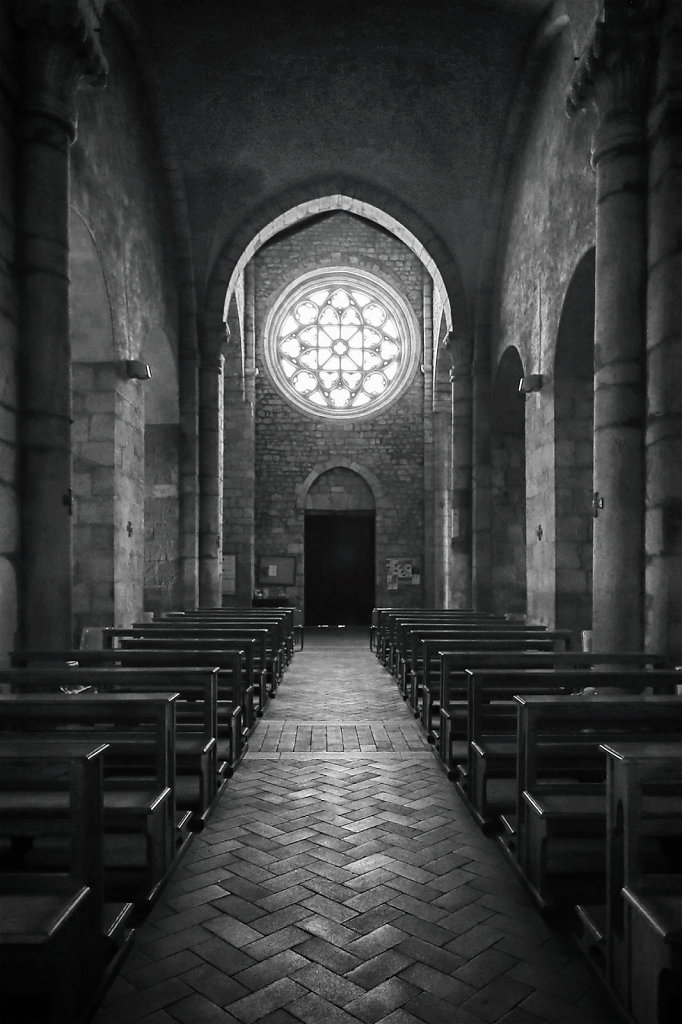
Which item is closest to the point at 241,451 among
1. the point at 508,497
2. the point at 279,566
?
the point at 279,566

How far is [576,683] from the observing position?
3.77 metres

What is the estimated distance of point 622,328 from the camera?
19.2 feet

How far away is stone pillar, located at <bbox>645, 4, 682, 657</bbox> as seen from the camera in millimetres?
5430

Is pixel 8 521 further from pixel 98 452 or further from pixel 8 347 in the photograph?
pixel 98 452

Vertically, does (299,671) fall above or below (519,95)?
below

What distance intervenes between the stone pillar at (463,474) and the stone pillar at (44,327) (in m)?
7.47

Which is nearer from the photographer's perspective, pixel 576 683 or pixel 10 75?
pixel 576 683

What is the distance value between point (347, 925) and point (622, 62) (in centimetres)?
601

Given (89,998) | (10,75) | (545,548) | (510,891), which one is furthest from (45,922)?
(545,548)

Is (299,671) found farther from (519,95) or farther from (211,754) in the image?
(519,95)

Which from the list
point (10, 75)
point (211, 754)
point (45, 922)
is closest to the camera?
point (45, 922)

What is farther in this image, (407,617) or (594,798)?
(407,617)

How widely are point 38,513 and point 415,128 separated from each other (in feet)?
26.3

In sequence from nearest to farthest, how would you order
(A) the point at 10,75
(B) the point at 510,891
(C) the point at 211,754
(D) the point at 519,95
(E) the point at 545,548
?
(B) the point at 510,891 < (C) the point at 211,754 < (A) the point at 10,75 < (E) the point at 545,548 < (D) the point at 519,95
